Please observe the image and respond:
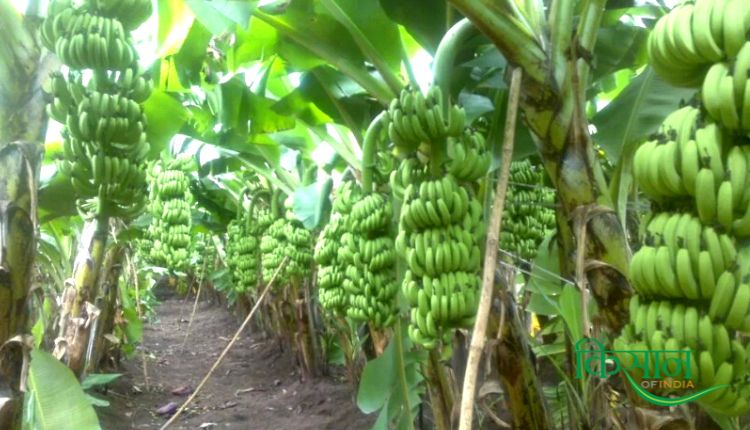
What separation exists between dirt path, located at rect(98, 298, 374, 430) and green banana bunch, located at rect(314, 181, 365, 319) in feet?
6.09

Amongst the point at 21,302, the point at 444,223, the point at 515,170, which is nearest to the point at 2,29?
the point at 21,302

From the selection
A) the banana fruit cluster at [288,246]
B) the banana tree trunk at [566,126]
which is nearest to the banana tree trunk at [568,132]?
the banana tree trunk at [566,126]

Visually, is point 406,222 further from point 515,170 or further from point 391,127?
point 515,170

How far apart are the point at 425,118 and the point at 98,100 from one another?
0.69m

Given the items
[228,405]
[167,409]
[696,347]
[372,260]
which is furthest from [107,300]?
[696,347]

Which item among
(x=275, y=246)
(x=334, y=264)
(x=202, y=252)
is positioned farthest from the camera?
(x=202, y=252)

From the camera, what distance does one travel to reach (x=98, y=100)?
1333mm

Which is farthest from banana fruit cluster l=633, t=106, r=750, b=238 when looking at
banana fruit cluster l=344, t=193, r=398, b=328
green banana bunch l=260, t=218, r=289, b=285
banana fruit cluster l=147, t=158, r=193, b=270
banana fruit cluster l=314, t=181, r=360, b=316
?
banana fruit cluster l=147, t=158, r=193, b=270

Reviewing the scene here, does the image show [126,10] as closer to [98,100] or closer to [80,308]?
[98,100]

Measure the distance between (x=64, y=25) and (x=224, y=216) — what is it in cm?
408

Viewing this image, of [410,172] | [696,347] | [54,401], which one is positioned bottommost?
[54,401]

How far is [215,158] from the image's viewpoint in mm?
3910

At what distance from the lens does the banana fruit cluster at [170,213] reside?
359 cm

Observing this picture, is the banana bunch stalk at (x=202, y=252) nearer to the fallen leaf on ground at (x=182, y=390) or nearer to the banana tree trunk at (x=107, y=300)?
the fallen leaf on ground at (x=182, y=390)
